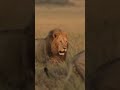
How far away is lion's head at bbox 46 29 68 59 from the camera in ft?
8.76

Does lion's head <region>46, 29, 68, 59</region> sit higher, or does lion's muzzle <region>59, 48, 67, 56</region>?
lion's head <region>46, 29, 68, 59</region>

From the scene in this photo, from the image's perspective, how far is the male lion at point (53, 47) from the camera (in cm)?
267

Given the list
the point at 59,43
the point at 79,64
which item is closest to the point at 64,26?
the point at 59,43

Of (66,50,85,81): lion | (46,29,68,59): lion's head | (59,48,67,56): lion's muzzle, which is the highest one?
(46,29,68,59): lion's head

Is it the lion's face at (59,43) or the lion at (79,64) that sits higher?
the lion's face at (59,43)

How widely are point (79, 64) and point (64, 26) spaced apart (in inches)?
11.0

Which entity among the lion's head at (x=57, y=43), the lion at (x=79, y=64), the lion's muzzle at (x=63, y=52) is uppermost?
the lion's head at (x=57, y=43)

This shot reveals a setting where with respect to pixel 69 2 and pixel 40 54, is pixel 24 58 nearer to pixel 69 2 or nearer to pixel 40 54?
pixel 40 54

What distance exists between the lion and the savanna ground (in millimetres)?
27

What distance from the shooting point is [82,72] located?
8.76ft

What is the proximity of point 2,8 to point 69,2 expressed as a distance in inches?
18.1

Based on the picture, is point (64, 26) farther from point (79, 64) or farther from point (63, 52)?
point (79, 64)

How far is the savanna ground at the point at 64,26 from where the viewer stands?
105 inches
